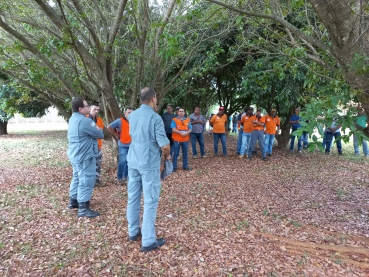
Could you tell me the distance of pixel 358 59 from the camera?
2605mm

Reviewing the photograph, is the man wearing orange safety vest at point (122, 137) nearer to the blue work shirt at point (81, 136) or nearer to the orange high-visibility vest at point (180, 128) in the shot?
the blue work shirt at point (81, 136)

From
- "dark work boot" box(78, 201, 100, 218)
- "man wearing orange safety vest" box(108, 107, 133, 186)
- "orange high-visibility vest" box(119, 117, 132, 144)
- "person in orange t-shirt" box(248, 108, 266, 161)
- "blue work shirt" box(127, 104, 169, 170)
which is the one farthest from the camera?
"person in orange t-shirt" box(248, 108, 266, 161)

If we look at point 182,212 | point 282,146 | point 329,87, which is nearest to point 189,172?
point 182,212

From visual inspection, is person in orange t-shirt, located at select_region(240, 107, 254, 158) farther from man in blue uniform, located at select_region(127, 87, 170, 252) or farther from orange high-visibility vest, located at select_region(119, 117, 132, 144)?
man in blue uniform, located at select_region(127, 87, 170, 252)

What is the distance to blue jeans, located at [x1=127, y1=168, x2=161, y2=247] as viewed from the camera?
3.41 metres

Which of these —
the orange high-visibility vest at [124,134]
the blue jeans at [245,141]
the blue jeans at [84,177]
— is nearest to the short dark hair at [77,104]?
the blue jeans at [84,177]

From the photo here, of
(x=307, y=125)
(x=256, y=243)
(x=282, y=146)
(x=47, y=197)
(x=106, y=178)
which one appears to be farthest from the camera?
(x=282, y=146)

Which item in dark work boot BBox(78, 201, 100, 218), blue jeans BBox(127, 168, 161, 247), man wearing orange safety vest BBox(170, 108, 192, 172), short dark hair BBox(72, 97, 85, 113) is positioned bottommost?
dark work boot BBox(78, 201, 100, 218)

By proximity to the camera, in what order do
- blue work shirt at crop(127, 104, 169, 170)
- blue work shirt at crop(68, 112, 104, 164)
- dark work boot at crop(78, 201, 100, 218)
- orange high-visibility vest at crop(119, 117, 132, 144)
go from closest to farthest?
blue work shirt at crop(127, 104, 169, 170) < blue work shirt at crop(68, 112, 104, 164) < dark work boot at crop(78, 201, 100, 218) < orange high-visibility vest at crop(119, 117, 132, 144)

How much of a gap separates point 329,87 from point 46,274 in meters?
4.15

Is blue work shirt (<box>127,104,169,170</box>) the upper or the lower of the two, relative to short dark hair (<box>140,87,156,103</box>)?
lower

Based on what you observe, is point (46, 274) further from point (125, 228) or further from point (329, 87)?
point (329, 87)

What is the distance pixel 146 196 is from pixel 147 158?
0.49 m

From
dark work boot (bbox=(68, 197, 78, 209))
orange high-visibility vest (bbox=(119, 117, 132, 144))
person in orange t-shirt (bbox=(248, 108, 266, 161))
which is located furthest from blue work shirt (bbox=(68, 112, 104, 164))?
person in orange t-shirt (bbox=(248, 108, 266, 161))
